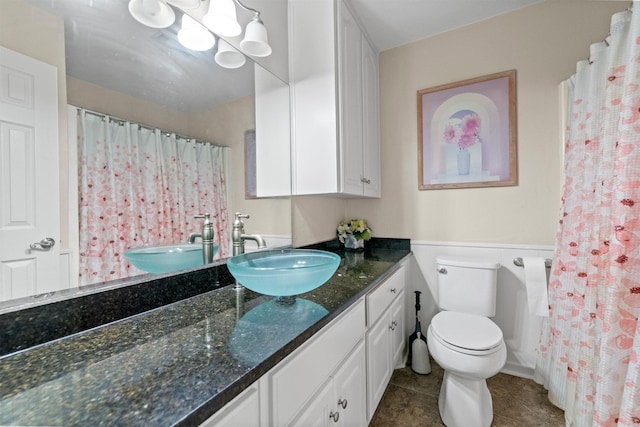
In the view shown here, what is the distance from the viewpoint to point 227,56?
128cm

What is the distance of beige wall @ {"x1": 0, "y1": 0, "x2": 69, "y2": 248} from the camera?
2.13 ft

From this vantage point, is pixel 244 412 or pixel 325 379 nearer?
pixel 244 412

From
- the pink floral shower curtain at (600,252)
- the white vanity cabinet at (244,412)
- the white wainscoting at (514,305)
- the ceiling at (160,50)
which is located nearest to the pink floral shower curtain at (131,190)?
the ceiling at (160,50)

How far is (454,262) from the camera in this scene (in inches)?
70.1

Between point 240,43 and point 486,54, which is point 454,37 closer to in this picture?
point 486,54

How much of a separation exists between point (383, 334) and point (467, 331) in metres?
0.45

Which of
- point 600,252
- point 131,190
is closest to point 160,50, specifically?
point 131,190

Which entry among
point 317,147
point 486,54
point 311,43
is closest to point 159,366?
point 317,147

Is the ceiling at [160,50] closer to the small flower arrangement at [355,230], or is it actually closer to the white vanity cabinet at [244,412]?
the white vanity cabinet at [244,412]

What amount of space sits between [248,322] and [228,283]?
0.43 meters

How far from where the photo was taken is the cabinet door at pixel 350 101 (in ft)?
5.12

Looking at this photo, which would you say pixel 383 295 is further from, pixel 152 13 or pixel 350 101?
pixel 152 13

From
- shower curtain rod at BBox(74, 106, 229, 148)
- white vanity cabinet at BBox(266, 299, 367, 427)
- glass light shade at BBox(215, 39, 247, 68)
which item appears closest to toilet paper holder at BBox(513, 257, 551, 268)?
white vanity cabinet at BBox(266, 299, 367, 427)

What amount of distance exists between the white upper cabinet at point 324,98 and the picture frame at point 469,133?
620 mm
